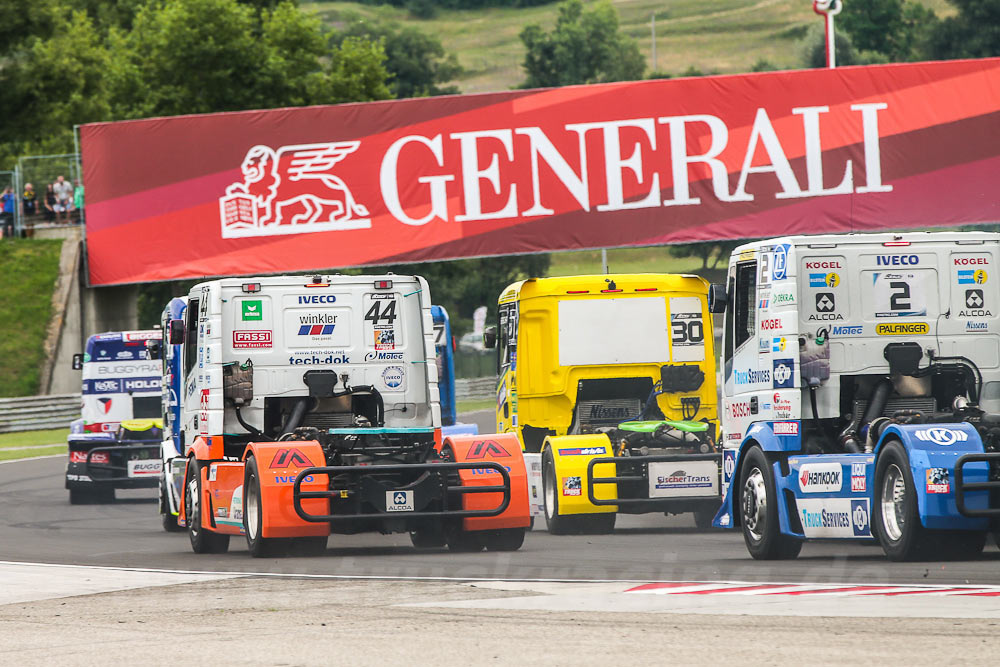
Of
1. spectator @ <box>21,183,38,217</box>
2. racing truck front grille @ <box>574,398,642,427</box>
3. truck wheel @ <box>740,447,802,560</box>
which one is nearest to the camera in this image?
truck wheel @ <box>740,447,802,560</box>

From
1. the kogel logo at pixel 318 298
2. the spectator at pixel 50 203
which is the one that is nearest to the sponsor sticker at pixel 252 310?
the kogel logo at pixel 318 298

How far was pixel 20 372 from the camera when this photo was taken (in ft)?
153

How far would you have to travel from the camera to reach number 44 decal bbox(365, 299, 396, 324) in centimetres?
1719

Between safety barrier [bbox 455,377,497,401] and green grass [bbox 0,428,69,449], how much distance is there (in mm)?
16145

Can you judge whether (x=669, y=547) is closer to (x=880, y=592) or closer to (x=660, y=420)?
(x=660, y=420)

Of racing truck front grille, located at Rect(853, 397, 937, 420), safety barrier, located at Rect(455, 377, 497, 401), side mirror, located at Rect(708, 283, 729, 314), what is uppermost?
side mirror, located at Rect(708, 283, 729, 314)

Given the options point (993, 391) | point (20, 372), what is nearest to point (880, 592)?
point (993, 391)

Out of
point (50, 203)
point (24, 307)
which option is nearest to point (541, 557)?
point (24, 307)

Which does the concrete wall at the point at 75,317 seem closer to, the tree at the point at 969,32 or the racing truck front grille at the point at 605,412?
the racing truck front grille at the point at 605,412

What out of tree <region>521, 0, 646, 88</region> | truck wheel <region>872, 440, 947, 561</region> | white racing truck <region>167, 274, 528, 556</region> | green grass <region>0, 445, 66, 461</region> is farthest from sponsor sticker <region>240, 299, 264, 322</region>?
tree <region>521, 0, 646, 88</region>

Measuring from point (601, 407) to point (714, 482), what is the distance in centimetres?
266

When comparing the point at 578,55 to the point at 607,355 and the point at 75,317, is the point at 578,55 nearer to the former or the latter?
the point at 75,317

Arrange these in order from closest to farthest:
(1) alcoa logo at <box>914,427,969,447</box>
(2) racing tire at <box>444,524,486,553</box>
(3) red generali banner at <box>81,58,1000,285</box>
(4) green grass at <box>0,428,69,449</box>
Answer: (1) alcoa logo at <box>914,427,969,447</box> < (2) racing tire at <box>444,524,486,553</box> < (3) red generali banner at <box>81,58,1000,285</box> < (4) green grass at <box>0,428,69,449</box>

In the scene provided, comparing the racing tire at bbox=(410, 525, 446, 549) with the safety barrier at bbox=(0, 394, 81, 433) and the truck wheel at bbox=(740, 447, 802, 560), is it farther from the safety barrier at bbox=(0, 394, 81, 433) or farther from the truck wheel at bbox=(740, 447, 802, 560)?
the safety barrier at bbox=(0, 394, 81, 433)
